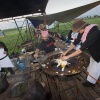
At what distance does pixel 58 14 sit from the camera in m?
7.92

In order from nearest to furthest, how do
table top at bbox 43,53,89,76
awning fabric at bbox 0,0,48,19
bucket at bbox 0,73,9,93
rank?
table top at bbox 43,53,89,76 → bucket at bbox 0,73,9,93 → awning fabric at bbox 0,0,48,19

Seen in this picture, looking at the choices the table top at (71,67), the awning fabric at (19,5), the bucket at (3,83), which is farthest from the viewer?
the awning fabric at (19,5)

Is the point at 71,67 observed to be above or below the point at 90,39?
below

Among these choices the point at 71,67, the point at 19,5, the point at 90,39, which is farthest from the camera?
Answer: the point at 19,5

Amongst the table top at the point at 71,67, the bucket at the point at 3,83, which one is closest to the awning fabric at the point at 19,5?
the bucket at the point at 3,83

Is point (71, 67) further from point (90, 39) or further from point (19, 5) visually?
point (19, 5)

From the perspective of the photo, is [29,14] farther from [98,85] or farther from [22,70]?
[98,85]

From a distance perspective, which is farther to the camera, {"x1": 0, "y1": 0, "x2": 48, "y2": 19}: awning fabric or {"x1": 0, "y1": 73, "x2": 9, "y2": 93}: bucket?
{"x1": 0, "y1": 0, "x2": 48, "y2": 19}: awning fabric

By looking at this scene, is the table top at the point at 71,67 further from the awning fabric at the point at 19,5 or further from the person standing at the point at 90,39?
the awning fabric at the point at 19,5

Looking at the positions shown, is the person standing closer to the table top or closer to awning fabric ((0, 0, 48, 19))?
the table top

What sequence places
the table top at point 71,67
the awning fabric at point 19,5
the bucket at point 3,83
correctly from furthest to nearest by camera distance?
the awning fabric at point 19,5
the bucket at point 3,83
the table top at point 71,67

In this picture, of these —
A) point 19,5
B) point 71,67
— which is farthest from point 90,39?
point 19,5

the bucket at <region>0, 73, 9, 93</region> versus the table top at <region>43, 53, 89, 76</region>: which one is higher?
the table top at <region>43, 53, 89, 76</region>

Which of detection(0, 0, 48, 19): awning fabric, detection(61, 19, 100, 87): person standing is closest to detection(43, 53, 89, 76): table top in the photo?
detection(61, 19, 100, 87): person standing
